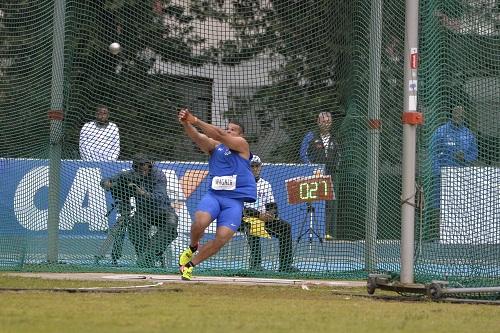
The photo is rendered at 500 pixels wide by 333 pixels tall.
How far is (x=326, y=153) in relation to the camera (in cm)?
1558

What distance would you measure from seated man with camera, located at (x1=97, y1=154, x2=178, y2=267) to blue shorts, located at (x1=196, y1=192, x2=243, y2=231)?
2077 mm

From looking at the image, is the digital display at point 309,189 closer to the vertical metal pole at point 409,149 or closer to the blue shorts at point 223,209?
the blue shorts at point 223,209

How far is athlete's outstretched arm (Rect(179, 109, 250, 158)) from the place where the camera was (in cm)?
1336

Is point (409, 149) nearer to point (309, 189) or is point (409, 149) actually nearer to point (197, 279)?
point (309, 189)

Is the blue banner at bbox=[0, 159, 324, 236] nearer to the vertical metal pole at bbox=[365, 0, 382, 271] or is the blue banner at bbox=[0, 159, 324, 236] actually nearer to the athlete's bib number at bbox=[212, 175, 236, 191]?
the vertical metal pole at bbox=[365, 0, 382, 271]

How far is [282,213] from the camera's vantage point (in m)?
15.8

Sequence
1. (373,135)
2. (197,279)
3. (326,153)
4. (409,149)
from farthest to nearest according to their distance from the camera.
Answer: (326,153) → (373,135) → (197,279) → (409,149)

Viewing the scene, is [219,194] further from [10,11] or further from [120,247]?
[10,11]

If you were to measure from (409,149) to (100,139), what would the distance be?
514cm

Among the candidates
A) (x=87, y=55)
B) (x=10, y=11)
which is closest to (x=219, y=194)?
(x=87, y=55)

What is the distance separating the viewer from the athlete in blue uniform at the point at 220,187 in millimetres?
13406

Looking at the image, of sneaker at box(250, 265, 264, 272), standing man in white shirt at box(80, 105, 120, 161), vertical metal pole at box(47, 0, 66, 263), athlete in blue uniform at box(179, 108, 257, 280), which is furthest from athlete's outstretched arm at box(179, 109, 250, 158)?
vertical metal pole at box(47, 0, 66, 263)

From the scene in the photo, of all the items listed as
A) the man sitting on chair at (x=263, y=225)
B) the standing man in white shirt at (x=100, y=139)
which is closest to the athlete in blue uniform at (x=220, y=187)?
the man sitting on chair at (x=263, y=225)

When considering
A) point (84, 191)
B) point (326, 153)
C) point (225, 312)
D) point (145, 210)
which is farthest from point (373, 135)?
point (225, 312)
